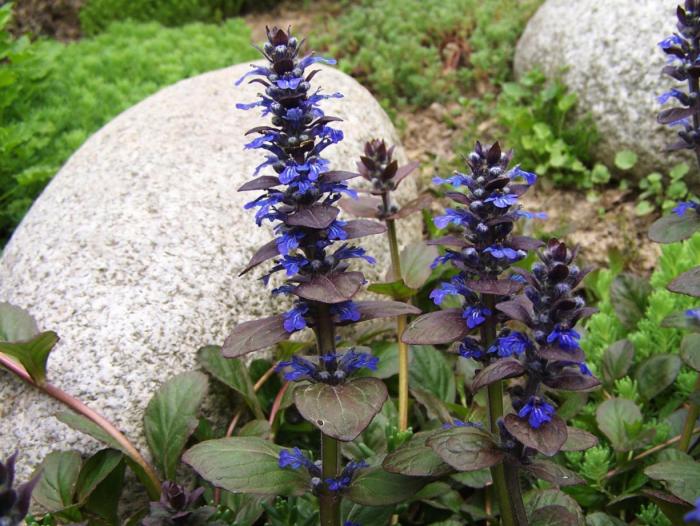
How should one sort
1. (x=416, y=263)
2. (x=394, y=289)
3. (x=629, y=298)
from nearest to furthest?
(x=394, y=289)
(x=416, y=263)
(x=629, y=298)

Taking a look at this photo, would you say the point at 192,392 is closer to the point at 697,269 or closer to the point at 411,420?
the point at 411,420

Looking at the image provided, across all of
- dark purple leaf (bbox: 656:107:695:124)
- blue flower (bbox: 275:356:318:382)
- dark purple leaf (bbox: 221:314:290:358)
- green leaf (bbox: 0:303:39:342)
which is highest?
dark purple leaf (bbox: 656:107:695:124)

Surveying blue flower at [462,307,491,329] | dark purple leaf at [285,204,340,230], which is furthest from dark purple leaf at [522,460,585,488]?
dark purple leaf at [285,204,340,230]

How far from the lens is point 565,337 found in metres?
1.98

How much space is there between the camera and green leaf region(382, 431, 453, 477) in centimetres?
224

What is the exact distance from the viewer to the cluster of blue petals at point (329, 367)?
2.33 m

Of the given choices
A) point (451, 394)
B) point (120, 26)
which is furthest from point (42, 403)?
point (120, 26)

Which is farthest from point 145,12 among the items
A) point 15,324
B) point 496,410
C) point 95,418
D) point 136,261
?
point 496,410

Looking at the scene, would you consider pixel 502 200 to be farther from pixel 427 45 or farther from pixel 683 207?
pixel 427 45

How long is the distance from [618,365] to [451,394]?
0.73 metres

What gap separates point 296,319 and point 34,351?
1163 millimetres

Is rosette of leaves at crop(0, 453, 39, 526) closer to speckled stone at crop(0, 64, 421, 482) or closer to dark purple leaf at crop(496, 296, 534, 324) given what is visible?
dark purple leaf at crop(496, 296, 534, 324)

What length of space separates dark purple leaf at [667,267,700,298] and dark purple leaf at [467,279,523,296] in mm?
645

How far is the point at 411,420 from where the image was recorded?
3471 millimetres
